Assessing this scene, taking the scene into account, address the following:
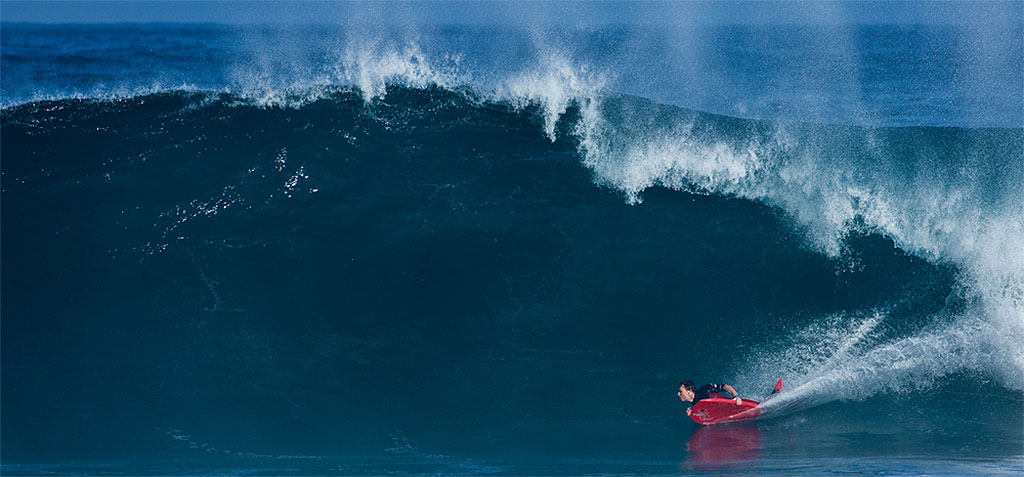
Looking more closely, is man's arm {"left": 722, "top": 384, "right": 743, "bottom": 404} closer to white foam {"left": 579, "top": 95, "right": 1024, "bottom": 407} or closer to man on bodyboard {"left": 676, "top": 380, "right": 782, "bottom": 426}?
man on bodyboard {"left": 676, "top": 380, "right": 782, "bottom": 426}

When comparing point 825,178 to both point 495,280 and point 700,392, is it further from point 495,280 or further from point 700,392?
point 495,280

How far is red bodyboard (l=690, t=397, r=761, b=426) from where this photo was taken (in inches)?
341

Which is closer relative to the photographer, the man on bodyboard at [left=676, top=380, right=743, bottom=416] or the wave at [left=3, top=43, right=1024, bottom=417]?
the man on bodyboard at [left=676, top=380, right=743, bottom=416]

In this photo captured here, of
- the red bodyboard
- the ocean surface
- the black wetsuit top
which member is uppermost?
the ocean surface

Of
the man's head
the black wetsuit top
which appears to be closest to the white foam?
the black wetsuit top

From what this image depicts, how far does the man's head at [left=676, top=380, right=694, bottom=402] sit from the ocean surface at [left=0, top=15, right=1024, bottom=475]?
36cm

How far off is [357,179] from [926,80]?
44.8ft

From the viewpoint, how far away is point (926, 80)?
1831 cm

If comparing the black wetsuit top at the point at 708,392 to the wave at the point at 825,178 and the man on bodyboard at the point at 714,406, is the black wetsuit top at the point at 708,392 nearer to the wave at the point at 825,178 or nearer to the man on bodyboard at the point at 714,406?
the man on bodyboard at the point at 714,406

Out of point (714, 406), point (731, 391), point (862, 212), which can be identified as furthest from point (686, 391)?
point (862, 212)

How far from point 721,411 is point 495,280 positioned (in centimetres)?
348

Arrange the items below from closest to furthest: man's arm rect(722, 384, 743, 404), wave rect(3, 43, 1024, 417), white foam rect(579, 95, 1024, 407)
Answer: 1. man's arm rect(722, 384, 743, 404)
2. white foam rect(579, 95, 1024, 407)
3. wave rect(3, 43, 1024, 417)

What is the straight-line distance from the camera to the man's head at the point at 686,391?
877 centimetres

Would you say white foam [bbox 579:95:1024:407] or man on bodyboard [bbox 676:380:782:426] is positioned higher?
white foam [bbox 579:95:1024:407]
